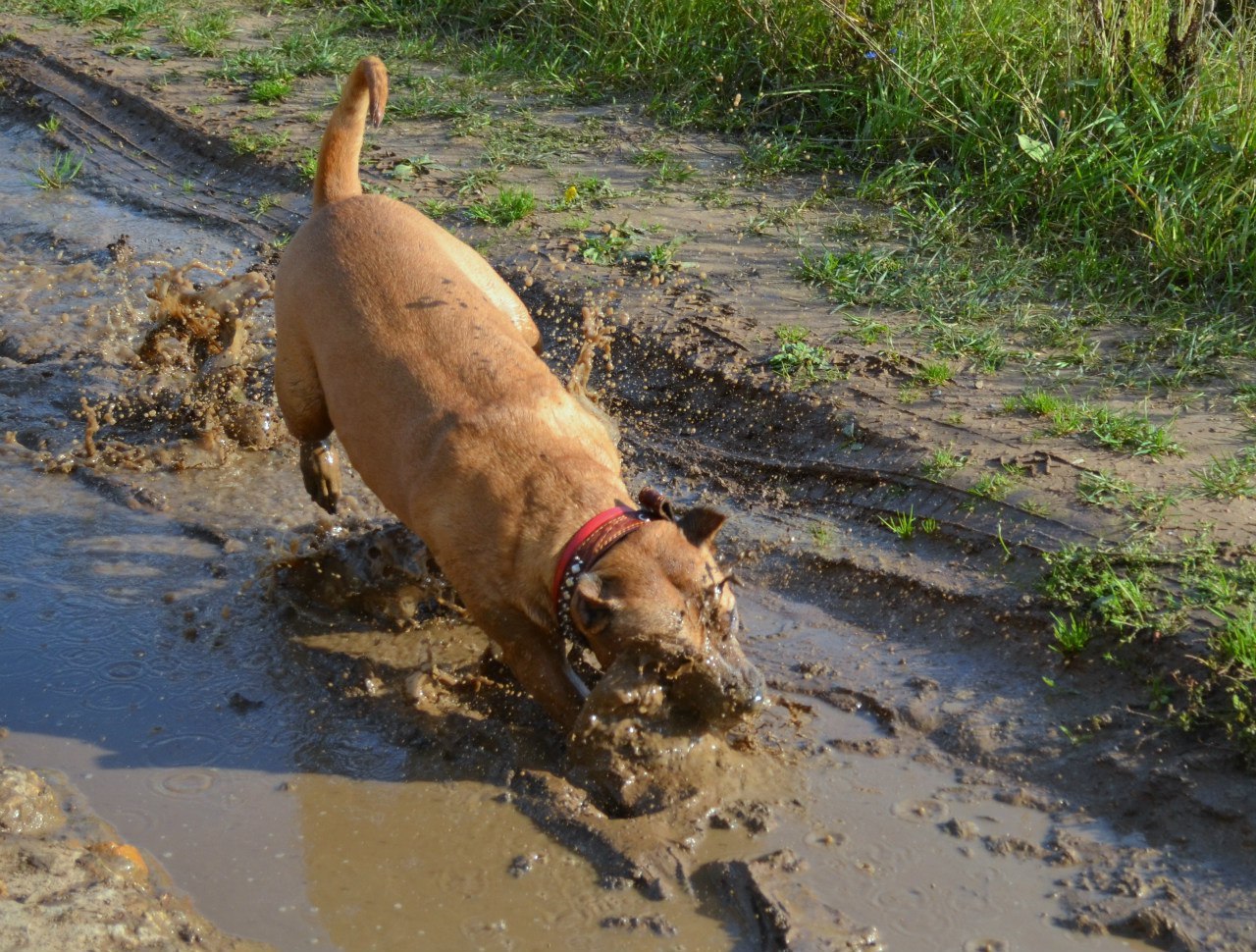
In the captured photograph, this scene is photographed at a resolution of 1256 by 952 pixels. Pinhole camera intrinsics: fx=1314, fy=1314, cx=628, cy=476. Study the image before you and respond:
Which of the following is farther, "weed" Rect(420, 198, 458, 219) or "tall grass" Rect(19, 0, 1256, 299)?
"weed" Rect(420, 198, 458, 219)

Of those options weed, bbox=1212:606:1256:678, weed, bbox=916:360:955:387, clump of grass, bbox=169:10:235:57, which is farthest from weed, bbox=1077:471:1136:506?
clump of grass, bbox=169:10:235:57

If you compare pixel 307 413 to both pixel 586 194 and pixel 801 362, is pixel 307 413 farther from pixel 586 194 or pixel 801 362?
pixel 586 194

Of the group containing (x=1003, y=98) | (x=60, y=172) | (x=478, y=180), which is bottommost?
(x=60, y=172)

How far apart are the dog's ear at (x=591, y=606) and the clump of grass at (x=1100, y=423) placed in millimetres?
2520

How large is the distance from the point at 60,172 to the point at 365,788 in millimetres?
6420

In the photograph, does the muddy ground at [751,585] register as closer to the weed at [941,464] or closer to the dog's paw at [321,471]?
the weed at [941,464]

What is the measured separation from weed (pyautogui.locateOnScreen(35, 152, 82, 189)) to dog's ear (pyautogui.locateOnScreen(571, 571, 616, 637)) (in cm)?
672

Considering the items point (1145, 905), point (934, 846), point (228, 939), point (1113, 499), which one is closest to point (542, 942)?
point (228, 939)

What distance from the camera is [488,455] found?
3885mm

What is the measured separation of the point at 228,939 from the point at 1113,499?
3.32 m

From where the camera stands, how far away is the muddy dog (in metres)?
3.57

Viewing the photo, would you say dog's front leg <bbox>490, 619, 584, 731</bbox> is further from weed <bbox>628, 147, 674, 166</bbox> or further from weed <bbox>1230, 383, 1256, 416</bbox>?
weed <bbox>628, 147, 674, 166</bbox>

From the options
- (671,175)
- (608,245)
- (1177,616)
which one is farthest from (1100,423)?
(671,175)

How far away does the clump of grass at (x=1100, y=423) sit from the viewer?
5.07 metres
